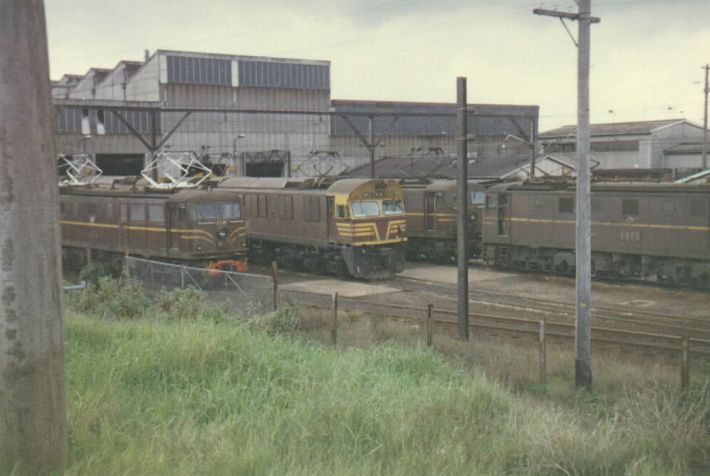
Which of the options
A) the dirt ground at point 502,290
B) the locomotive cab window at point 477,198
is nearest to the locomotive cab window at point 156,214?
the dirt ground at point 502,290

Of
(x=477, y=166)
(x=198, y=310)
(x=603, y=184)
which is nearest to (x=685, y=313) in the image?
(x=603, y=184)

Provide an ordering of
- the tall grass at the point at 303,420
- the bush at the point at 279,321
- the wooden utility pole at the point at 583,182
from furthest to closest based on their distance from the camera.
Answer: the bush at the point at 279,321
the wooden utility pole at the point at 583,182
the tall grass at the point at 303,420

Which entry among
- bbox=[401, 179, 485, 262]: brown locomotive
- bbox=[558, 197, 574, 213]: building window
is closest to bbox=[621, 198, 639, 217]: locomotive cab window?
bbox=[558, 197, 574, 213]: building window

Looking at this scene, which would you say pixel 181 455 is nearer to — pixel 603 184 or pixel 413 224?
pixel 603 184

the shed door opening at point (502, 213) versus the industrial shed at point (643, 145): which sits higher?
the industrial shed at point (643, 145)

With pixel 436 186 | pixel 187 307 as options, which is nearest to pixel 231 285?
pixel 187 307

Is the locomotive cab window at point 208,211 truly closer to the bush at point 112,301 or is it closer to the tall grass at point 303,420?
the bush at point 112,301

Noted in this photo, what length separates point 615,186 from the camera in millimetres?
25781

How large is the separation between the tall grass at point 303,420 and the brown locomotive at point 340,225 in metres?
16.2

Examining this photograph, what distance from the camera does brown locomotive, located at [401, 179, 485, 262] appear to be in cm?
3166

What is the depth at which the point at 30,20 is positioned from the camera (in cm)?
526

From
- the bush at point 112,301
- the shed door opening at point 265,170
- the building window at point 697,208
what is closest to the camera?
the bush at point 112,301

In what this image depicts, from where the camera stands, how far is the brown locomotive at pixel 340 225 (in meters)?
26.8

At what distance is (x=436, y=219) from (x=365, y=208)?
19.1 feet
